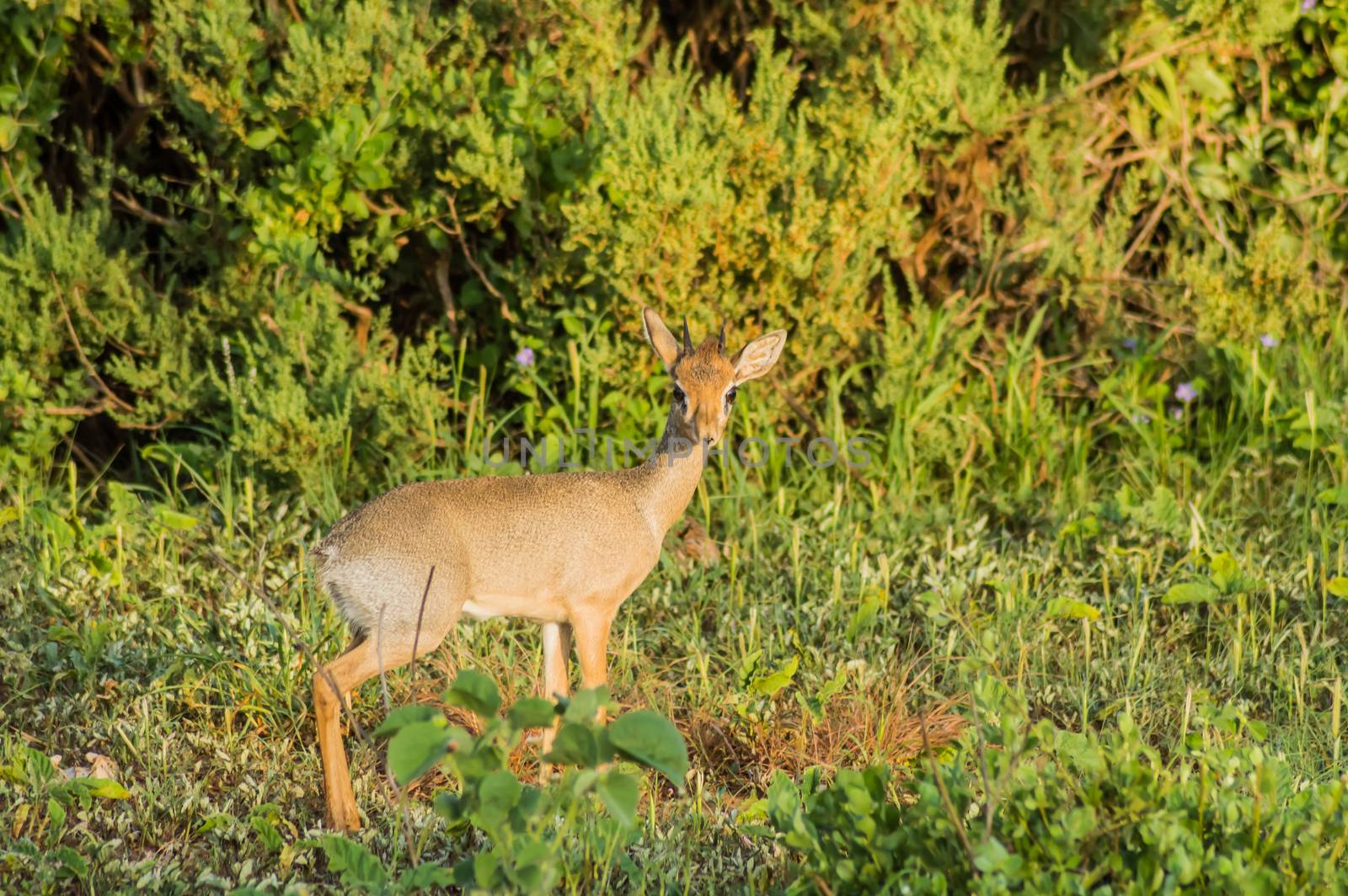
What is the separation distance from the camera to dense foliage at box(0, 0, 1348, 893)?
457cm

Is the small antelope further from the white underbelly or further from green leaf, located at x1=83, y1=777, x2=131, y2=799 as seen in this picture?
green leaf, located at x1=83, y1=777, x2=131, y2=799

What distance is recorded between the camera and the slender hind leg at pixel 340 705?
3975 millimetres

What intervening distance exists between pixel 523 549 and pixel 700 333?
6.53 feet

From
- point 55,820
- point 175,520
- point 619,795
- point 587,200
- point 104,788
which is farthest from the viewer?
point 587,200

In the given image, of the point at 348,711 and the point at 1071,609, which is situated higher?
the point at 348,711

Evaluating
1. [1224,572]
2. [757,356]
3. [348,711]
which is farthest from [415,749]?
[1224,572]

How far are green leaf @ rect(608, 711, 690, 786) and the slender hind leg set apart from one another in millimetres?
1227

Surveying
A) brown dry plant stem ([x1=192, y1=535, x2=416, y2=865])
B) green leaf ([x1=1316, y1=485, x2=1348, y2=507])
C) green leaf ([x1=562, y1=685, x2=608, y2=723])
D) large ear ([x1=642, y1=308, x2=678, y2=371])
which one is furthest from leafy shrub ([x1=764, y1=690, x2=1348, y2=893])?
green leaf ([x1=1316, y1=485, x2=1348, y2=507])

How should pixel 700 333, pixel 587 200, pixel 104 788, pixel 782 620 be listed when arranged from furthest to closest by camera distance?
pixel 700 333 → pixel 587 200 → pixel 782 620 → pixel 104 788

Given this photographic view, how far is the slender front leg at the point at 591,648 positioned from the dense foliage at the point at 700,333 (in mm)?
327

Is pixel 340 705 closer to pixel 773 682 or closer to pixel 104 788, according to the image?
pixel 104 788

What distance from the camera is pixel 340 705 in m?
3.94

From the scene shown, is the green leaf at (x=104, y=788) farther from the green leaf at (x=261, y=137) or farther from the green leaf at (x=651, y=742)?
the green leaf at (x=261, y=137)

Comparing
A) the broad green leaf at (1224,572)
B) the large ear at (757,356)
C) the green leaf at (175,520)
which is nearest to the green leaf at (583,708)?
the large ear at (757,356)
